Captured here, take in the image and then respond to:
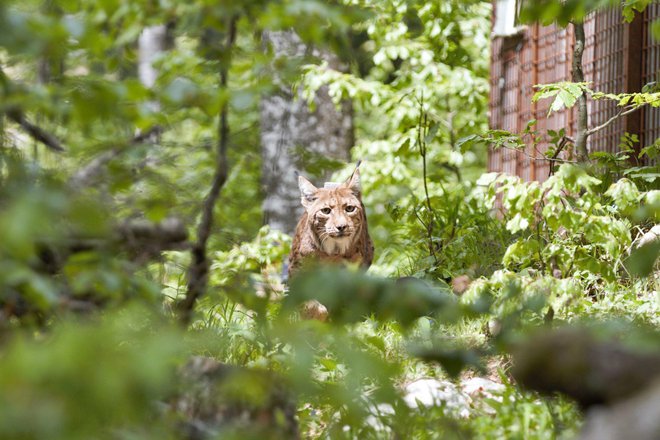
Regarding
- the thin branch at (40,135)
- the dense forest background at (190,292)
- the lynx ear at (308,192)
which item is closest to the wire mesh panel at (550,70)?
the lynx ear at (308,192)

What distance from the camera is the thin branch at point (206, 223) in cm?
301

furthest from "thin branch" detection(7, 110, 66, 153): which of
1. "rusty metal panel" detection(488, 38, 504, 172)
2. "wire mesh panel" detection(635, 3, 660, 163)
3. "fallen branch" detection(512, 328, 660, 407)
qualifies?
"rusty metal panel" detection(488, 38, 504, 172)

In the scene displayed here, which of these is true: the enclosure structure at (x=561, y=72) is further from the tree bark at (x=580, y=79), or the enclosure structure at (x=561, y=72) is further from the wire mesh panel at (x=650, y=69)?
the tree bark at (x=580, y=79)

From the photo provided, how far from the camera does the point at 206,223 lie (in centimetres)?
310

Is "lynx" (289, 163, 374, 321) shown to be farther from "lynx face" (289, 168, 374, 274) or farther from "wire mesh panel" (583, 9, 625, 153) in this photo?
"wire mesh panel" (583, 9, 625, 153)

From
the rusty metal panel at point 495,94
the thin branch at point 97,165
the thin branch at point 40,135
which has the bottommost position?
the thin branch at point 97,165

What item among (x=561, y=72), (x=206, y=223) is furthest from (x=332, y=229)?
(x=561, y=72)

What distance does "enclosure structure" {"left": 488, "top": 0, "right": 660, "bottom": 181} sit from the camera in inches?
305

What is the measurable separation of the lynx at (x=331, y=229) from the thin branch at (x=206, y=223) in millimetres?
3374

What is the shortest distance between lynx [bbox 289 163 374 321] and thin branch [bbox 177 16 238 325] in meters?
3.37

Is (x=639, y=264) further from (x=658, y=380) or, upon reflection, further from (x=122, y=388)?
(x=122, y=388)

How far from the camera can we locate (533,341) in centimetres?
262

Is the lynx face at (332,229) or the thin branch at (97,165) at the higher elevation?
the thin branch at (97,165)

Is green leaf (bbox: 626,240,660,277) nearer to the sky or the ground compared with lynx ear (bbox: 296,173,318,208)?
nearer to the sky
